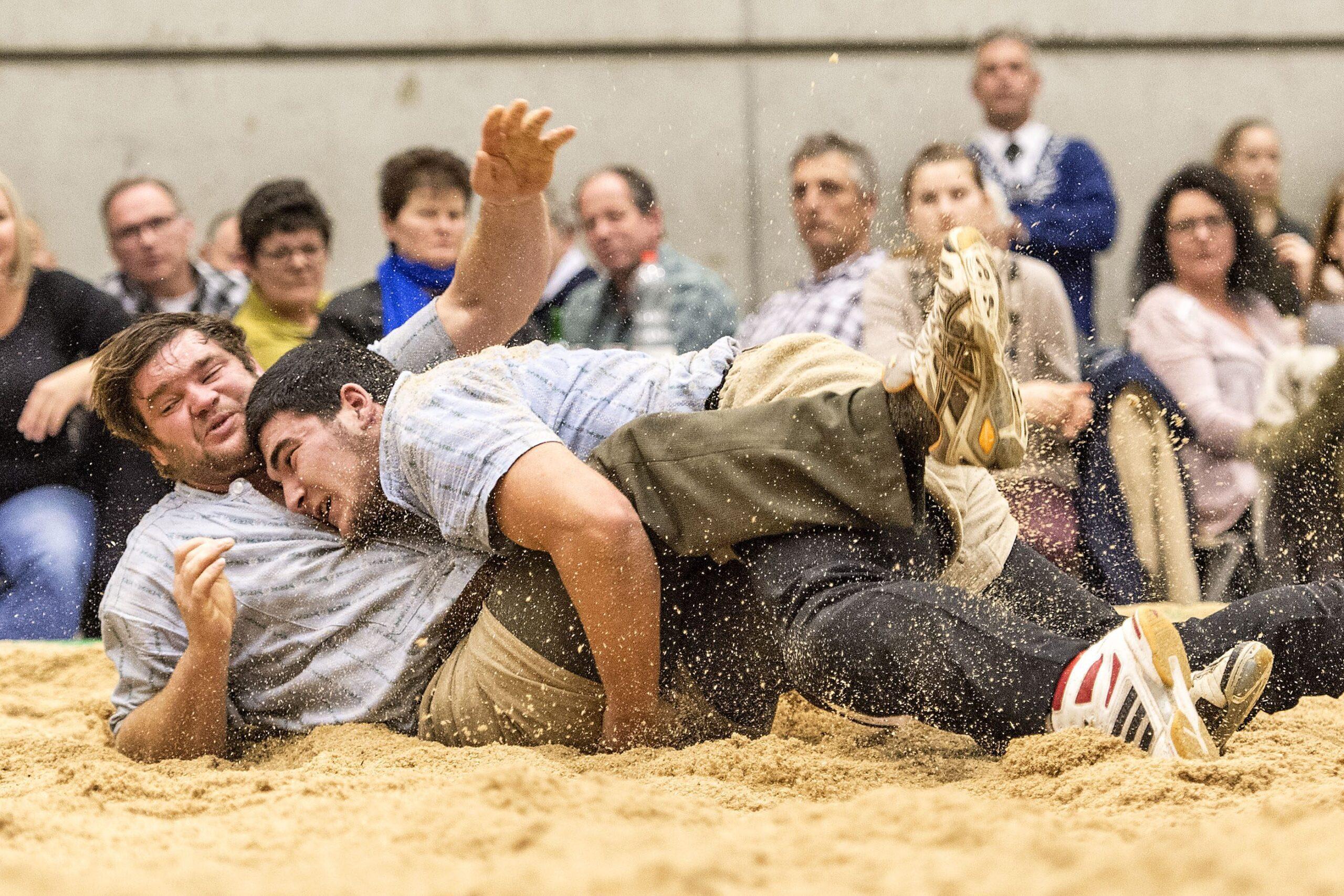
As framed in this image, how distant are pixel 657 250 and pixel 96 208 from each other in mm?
2850

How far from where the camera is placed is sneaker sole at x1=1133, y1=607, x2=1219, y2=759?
6.64ft

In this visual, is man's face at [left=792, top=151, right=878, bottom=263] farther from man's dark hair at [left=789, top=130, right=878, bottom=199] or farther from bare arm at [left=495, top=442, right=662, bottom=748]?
bare arm at [left=495, top=442, right=662, bottom=748]

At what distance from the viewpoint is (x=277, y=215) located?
433cm

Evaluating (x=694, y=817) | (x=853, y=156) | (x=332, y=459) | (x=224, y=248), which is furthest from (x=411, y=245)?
(x=694, y=817)

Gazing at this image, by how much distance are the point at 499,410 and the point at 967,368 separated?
779 millimetres

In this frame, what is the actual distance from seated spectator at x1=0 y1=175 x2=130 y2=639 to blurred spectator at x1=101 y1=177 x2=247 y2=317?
420mm

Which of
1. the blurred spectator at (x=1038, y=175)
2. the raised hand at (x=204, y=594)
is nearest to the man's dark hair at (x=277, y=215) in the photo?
the raised hand at (x=204, y=594)

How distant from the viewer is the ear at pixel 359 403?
8.35 ft

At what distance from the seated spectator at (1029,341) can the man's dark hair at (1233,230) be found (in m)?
0.49

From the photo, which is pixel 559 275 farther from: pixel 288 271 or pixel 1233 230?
pixel 1233 230

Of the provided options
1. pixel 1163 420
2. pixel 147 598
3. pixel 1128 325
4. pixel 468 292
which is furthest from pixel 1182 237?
pixel 147 598

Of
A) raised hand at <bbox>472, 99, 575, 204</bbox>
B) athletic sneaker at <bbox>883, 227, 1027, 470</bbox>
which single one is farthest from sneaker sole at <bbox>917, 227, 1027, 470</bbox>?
raised hand at <bbox>472, 99, 575, 204</bbox>

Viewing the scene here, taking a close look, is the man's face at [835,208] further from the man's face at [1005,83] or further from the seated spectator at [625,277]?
the man's face at [1005,83]

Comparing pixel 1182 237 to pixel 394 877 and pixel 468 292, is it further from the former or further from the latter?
pixel 394 877
